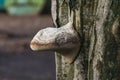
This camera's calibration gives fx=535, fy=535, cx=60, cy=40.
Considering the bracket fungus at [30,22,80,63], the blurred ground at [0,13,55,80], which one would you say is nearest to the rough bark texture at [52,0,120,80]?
the bracket fungus at [30,22,80,63]

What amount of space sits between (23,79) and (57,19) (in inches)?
292

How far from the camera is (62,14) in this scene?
261cm

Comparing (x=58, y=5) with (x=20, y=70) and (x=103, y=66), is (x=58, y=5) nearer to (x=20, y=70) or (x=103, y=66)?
(x=103, y=66)

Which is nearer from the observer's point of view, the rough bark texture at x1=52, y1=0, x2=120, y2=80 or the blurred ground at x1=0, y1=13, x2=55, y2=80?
the rough bark texture at x1=52, y1=0, x2=120, y2=80

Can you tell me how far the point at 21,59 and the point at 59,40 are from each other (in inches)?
394

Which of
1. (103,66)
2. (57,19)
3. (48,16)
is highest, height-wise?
(57,19)

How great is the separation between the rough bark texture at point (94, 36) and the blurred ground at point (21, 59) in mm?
6852

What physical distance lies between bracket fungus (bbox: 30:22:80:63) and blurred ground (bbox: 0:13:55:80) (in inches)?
274

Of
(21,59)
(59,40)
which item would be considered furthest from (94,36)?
(21,59)

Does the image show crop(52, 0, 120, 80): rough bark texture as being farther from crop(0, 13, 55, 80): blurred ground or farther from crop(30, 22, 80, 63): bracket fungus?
crop(0, 13, 55, 80): blurred ground

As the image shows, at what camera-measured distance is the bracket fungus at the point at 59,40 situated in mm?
2400

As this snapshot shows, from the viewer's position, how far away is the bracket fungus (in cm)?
240

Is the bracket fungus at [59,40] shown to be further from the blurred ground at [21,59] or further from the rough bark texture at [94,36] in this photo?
the blurred ground at [21,59]

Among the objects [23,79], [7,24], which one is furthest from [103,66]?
[7,24]
